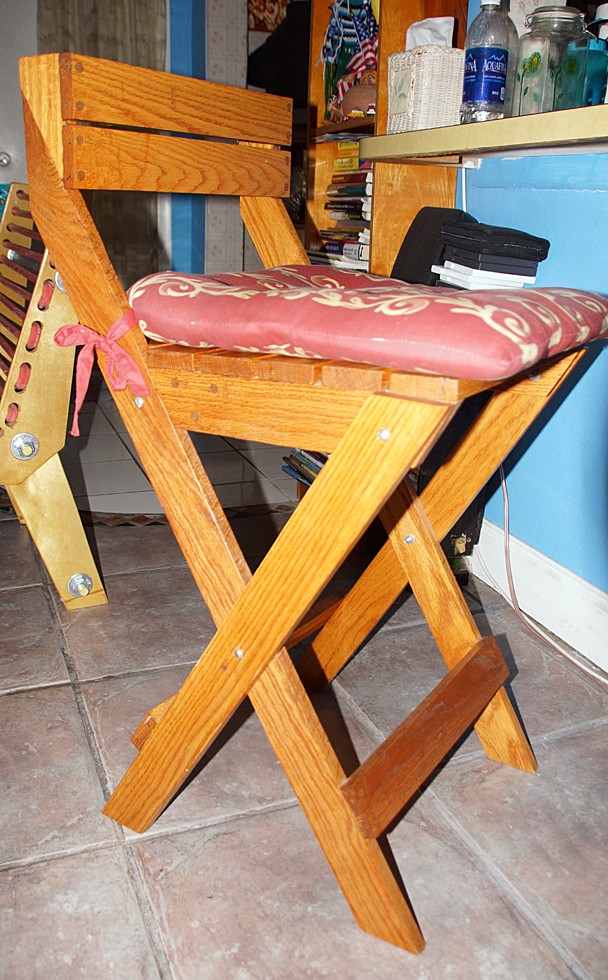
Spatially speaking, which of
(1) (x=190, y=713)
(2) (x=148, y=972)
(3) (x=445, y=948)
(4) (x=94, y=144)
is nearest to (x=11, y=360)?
(4) (x=94, y=144)

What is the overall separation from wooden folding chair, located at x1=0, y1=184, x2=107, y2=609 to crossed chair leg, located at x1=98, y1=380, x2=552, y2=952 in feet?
1.99

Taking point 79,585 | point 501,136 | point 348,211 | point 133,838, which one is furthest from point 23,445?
point 348,211

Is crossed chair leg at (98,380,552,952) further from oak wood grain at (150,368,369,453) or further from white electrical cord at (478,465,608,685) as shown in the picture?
white electrical cord at (478,465,608,685)

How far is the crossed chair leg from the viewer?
0.62m

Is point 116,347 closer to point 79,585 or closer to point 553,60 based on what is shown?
point 79,585

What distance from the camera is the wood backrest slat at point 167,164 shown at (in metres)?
0.83

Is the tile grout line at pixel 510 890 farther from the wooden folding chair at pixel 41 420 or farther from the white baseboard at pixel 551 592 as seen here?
the wooden folding chair at pixel 41 420

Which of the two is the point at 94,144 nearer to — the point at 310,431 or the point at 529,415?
the point at 310,431

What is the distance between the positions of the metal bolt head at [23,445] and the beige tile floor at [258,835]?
0.32m

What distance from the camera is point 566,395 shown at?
1333mm

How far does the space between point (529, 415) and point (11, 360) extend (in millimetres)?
948

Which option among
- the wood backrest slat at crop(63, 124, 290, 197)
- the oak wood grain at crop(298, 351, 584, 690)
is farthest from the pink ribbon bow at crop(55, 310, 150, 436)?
the oak wood grain at crop(298, 351, 584, 690)

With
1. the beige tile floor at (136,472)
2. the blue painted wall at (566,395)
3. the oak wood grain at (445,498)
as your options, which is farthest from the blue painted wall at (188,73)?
the oak wood grain at (445,498)

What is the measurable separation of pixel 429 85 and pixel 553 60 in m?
0.23
